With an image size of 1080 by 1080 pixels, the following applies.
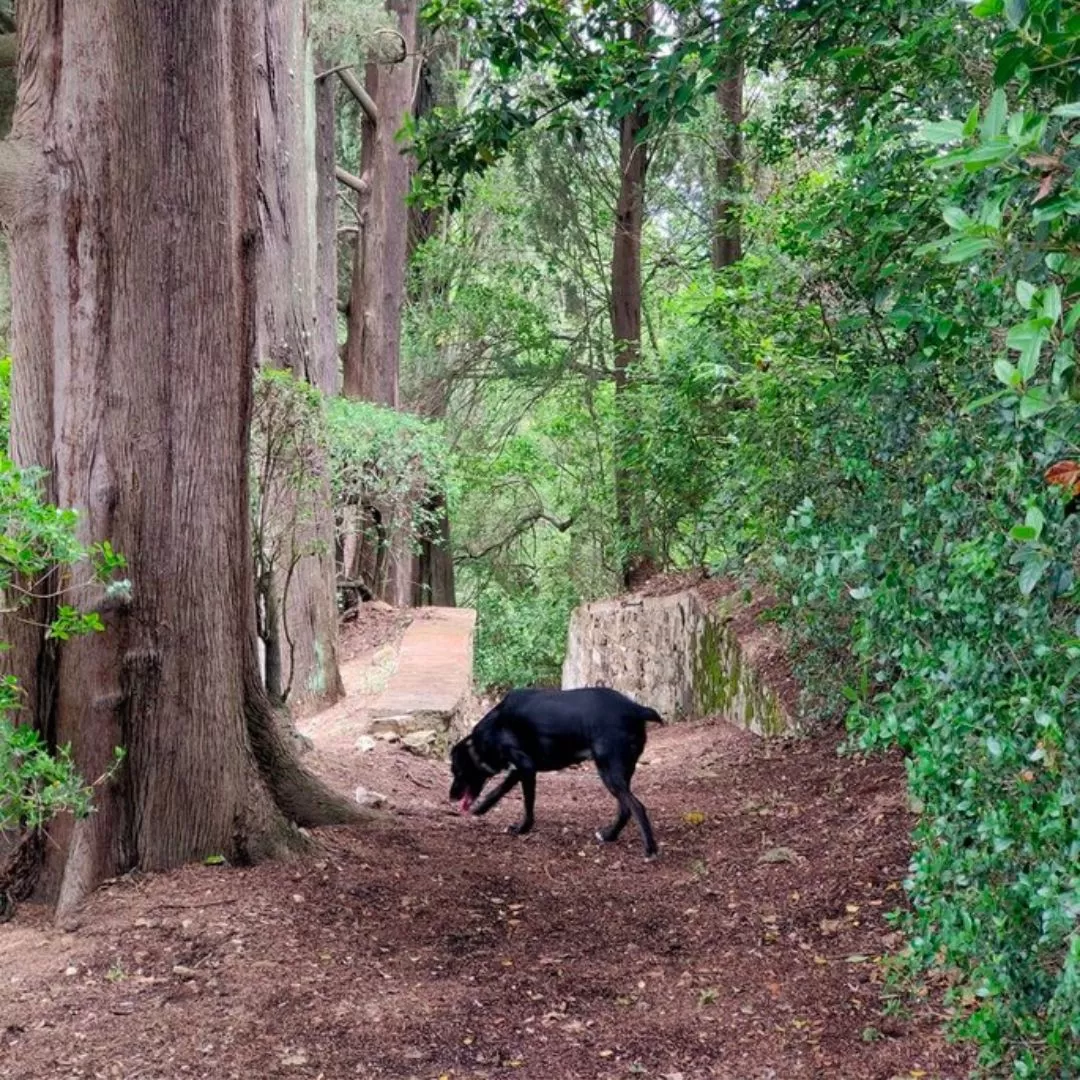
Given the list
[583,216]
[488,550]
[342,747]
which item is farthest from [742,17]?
[488,550]

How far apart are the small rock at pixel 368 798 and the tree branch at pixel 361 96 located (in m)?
14.1

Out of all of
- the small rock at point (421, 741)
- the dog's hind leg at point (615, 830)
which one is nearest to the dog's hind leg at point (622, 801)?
the dog's hind leg at point (615, 830)

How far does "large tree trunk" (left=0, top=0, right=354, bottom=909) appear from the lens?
5199mm

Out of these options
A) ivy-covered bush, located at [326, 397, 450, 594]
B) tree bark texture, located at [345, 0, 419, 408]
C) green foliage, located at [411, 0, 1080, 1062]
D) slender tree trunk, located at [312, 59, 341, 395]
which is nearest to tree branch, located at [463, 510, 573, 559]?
tree bark texture, located at [345, 0, 419, 408]

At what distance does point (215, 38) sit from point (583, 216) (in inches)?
639

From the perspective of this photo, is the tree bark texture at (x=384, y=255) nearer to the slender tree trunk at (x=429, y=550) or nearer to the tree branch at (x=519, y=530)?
the slender tree trunk at (x=429, y=550)

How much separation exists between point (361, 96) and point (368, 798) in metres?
14.9

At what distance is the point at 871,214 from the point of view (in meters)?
5.18

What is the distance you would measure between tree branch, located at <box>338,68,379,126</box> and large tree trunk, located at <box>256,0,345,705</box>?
6557 mm

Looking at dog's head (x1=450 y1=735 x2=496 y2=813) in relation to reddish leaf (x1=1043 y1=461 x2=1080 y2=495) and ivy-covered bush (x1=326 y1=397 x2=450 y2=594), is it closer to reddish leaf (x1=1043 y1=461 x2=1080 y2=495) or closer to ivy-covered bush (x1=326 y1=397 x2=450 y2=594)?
ivy-covered bush (x1=326 y1=397 x2=450 y2=594)

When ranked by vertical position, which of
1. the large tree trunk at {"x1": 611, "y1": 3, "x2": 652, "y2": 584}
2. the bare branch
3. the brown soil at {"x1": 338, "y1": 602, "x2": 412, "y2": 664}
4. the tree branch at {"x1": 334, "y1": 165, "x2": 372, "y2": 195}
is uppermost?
the tree branch at {"x1": 334, "y1": 165, "x2": 372, "y2": 195}

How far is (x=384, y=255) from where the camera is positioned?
18953 mm

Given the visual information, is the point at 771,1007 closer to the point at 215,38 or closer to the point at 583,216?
the point at 215,38

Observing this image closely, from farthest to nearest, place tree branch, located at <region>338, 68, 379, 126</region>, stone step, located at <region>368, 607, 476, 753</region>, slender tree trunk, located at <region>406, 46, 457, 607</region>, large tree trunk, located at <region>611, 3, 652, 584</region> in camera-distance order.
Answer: slender tree trunk, located at <region>406, 46, 457, 607</region> < tree branch, located at <region>338, 68, 379, 126</region> < large tree trunk, located at <region>611, 3, 652, 584</region> < stone step, located at <region>368, 607, 476, 753</region>
